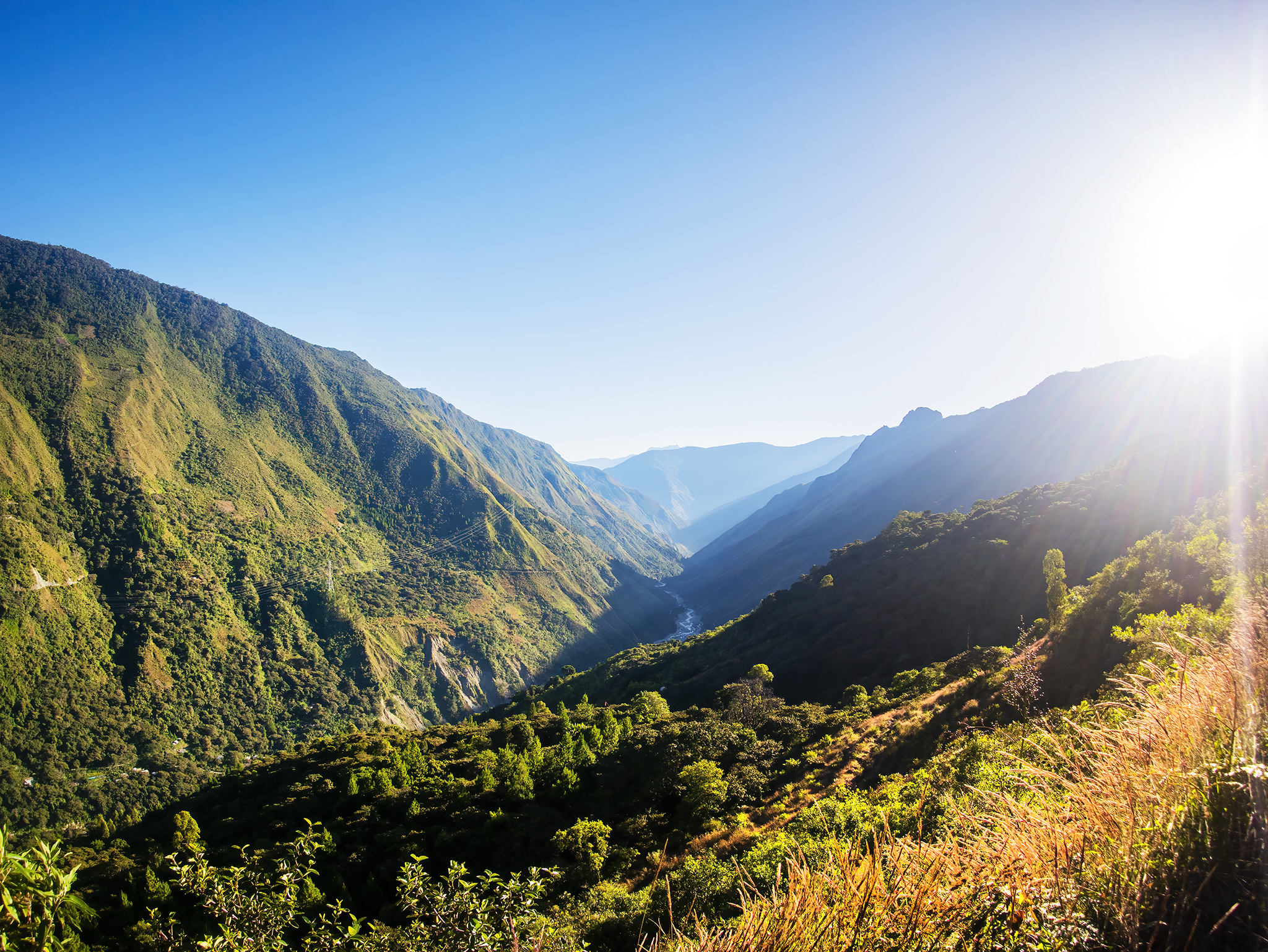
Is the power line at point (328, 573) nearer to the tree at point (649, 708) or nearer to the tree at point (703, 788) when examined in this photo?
the tree at point (649, 708)

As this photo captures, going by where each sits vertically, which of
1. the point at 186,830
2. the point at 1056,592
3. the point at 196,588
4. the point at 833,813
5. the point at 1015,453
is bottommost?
the point at 186,830

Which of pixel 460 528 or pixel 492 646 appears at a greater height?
pixel 460 528

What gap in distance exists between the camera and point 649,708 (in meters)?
45.8

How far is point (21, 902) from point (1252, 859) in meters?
8.53

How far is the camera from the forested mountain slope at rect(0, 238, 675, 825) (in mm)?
95750

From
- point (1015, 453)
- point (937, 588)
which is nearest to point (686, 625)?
point (1015, 453)

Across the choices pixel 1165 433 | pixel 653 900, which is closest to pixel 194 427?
pixel 653 900

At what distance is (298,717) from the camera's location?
109000 millimetres

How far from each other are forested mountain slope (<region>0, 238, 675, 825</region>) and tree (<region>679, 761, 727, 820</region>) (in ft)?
365

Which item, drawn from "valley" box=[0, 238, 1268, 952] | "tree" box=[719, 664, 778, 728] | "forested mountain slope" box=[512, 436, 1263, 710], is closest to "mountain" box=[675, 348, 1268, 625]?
"valley" box=[0, 238, 1268, 952]

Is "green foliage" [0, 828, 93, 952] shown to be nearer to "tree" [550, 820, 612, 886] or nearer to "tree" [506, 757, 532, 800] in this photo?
"tree" [550, 820, 612, 886]

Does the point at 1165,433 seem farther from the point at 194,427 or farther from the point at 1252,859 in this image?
the point at 194,427

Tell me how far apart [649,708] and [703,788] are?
24852 mm

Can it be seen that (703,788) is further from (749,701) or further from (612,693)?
(612,693)
